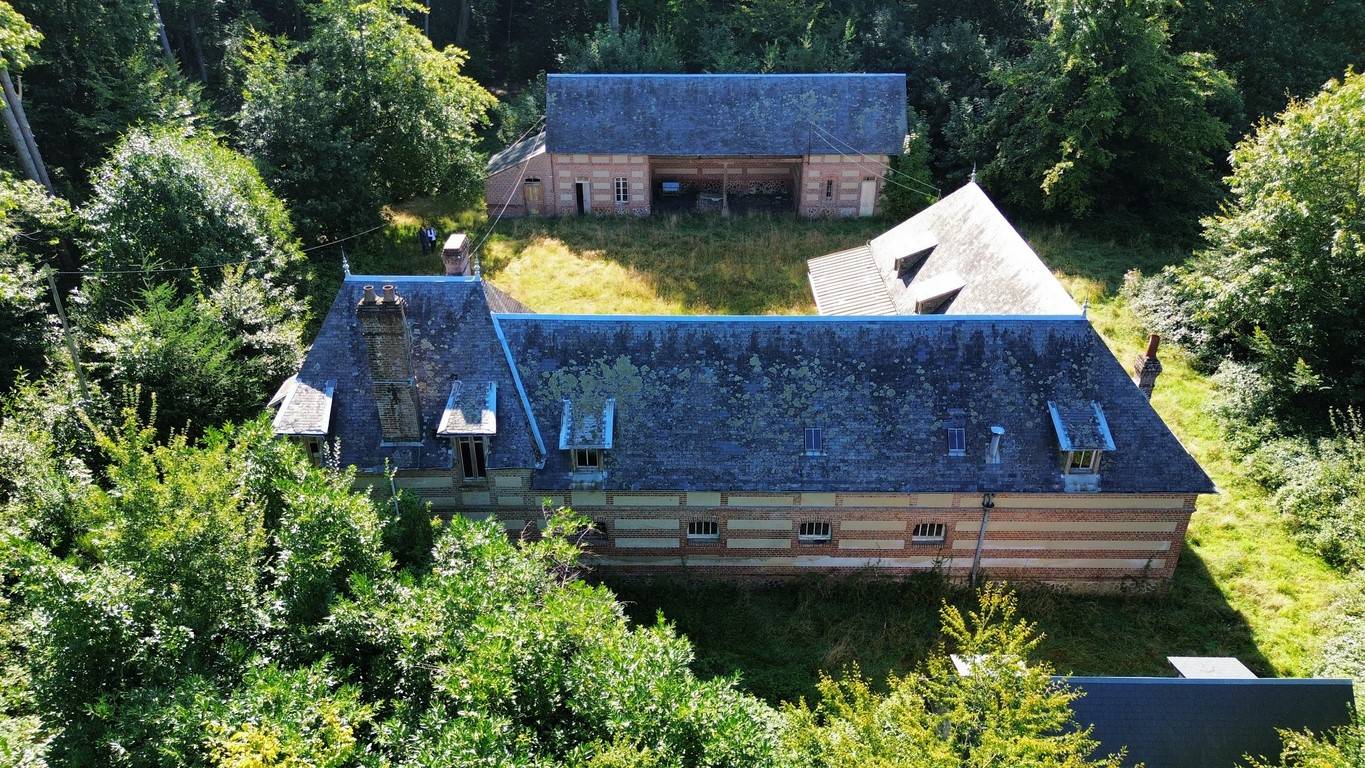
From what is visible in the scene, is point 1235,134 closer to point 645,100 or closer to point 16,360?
point 645,100

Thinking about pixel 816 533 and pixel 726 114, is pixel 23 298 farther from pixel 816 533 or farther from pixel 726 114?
pixel 726 114

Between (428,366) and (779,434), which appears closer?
(428,366)

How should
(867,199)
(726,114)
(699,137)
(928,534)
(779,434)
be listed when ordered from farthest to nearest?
(867,199), (726,114), (699,137), (928,534), (779,434)

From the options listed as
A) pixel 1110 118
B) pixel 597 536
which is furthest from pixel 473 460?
pixel 1110 118

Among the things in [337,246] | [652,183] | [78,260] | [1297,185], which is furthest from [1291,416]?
[78,260]

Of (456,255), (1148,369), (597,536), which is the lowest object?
(597,536)

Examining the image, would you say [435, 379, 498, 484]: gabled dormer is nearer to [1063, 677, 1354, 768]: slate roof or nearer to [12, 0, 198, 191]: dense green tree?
[1063, 677, 1354, 768]: slate roof

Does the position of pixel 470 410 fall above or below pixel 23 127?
below

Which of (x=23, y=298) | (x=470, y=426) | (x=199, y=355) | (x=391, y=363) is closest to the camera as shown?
(x=391, y=363)
